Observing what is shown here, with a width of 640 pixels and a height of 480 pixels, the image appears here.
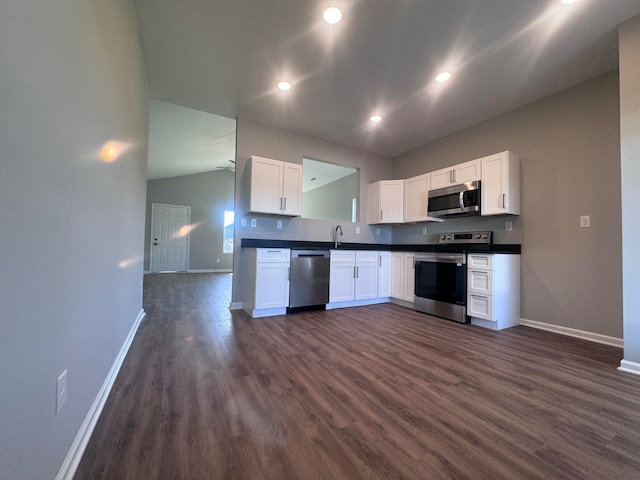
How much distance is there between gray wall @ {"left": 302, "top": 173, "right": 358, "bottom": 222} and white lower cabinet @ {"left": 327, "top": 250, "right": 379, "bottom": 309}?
2.73 meters

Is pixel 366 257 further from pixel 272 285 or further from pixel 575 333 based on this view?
pixel 575 333

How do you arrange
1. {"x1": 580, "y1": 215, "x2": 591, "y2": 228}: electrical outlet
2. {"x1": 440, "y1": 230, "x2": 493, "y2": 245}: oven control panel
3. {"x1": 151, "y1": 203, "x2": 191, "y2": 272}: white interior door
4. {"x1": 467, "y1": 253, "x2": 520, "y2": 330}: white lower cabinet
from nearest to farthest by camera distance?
{"x1": 580, "y1": 215, "x2": 591, "y2": 228}: electrical outlet, {"x1": 467, "y1": 253, "x2": 520, "y2": 330}: white lower cabinet, {"x1": 440, "y1": 230, "x2": 493, "y2": 245}: oven control panel, {"x1": 151, "y1": 203, "x2": 191, "y2": 272}: white interior door

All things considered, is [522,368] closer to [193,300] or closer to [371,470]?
[371,470]

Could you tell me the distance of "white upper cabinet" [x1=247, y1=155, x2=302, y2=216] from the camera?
11.4ft

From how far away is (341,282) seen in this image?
152 inches

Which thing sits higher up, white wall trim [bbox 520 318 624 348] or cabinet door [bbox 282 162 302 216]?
cabinet door [bbox 282 162 302 216]

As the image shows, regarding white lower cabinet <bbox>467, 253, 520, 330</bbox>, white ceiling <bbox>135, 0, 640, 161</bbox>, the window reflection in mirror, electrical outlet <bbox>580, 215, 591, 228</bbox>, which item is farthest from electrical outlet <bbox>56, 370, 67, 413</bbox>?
the window reflection in mirror

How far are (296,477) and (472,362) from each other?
166 cm

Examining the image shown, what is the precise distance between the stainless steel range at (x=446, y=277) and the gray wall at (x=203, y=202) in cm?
718

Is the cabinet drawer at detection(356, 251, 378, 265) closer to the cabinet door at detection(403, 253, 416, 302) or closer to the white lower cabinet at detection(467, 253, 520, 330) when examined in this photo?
the cabinet door at detection(403, 253, 416, 302)

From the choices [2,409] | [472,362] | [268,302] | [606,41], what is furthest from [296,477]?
[606,41]

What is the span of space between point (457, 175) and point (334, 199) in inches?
185

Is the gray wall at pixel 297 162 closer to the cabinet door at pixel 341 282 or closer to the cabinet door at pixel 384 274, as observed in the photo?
the cabinet door at pixel 384 274

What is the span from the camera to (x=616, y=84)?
2.52 m
